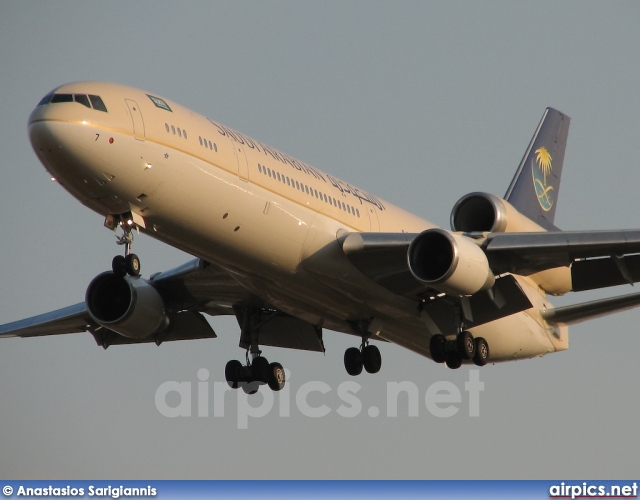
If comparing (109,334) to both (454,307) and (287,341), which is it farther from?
(454,307)

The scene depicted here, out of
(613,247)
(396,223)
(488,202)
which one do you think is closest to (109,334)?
(396,223)

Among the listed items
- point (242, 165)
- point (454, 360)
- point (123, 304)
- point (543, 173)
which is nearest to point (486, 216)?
point (454, 360)

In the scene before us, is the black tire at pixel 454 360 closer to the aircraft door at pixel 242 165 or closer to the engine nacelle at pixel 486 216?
the engine nacelle at pixel 486 216

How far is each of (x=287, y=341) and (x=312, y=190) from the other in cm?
752

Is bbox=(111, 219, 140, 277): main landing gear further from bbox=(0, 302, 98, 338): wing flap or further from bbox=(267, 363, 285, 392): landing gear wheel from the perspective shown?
bbox=(0, 302, 98, 338): wing flap

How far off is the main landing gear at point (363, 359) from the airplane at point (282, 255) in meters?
0.04

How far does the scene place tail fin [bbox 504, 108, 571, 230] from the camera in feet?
131

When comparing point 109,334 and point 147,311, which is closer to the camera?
point 147,311

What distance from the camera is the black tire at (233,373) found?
36094mm

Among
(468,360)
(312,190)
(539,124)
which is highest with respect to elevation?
(539,124)

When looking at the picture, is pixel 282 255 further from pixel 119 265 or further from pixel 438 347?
pixel 438 347

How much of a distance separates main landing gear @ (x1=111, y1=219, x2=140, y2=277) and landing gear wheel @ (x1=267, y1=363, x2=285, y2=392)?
803 centimetres

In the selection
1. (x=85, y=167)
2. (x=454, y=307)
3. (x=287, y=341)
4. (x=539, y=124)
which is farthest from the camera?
(x=539, y=124)

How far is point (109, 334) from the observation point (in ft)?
128
